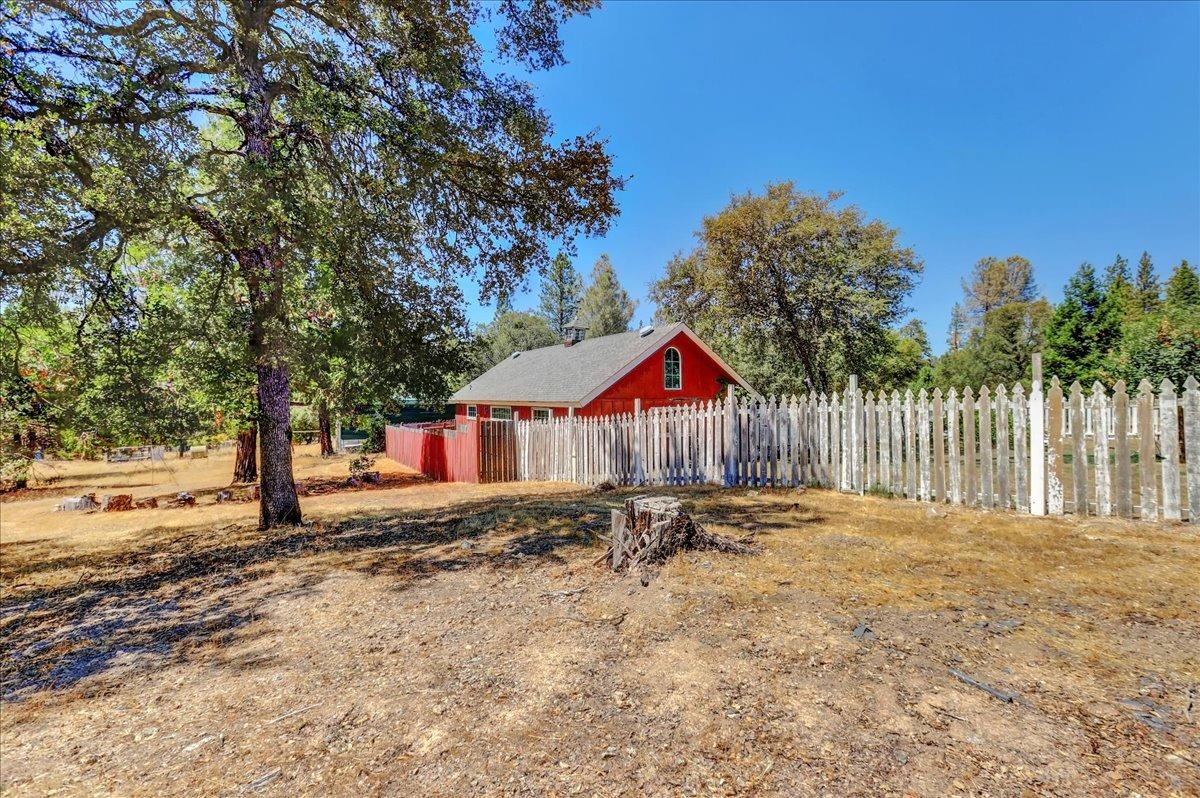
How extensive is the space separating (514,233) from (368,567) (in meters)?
5.44

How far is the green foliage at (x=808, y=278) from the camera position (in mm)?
23109

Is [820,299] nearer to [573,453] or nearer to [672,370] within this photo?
[672,370]

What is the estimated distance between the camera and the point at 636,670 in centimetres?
338

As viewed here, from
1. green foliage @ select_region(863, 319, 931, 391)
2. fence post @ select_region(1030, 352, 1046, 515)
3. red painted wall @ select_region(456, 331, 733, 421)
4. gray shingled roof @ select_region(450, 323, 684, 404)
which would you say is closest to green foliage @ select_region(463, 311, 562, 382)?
gray shingled roof @ select_region(450, 323, 684, 404)

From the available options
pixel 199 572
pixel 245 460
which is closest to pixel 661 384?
pixel 245 460

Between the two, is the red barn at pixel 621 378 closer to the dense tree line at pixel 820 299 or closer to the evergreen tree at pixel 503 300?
the dense tree line at pixel 820 299

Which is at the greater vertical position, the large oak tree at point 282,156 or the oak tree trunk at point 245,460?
the large oak tree at point 282,156

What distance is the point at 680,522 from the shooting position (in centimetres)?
548

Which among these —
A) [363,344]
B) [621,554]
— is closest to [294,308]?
[363,344]

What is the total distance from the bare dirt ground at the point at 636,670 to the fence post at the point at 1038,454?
19.3 inches

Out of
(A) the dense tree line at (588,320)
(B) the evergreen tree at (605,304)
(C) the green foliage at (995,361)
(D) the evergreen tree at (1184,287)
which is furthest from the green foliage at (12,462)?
(B) the evergreen tree at (605,304)

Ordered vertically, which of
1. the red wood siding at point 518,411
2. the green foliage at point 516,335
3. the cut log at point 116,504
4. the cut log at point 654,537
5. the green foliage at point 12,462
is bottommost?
the cut log at point 116,504

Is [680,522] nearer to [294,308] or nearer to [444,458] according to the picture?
[294,308]

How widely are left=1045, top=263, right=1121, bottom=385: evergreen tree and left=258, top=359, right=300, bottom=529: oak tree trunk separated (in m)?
27.3
